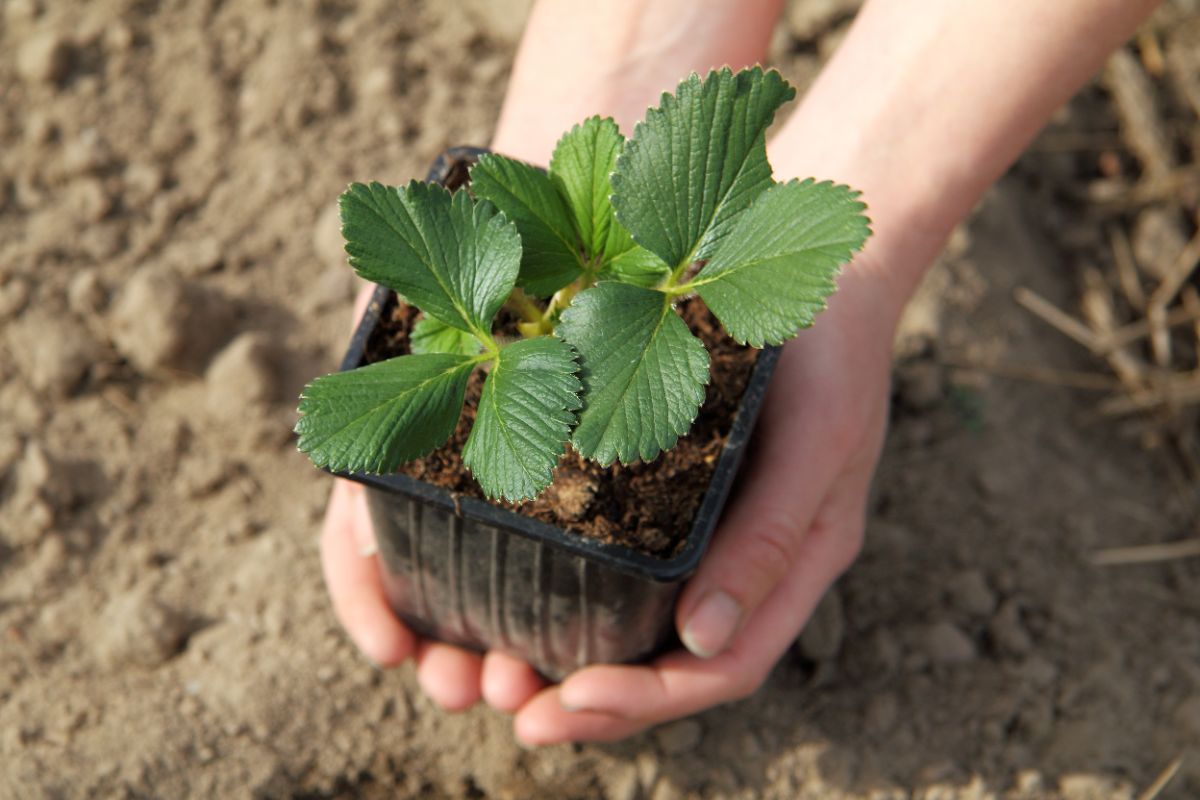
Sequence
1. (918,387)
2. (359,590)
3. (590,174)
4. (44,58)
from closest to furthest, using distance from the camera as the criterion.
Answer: (590,174) < (359,590) < (918,387) < (44,58)

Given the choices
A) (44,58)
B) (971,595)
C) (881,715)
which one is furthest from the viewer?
(44,58)

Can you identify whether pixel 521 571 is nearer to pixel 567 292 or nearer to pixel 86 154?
pixel 567 292

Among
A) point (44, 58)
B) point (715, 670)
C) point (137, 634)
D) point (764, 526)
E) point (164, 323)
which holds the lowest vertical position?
point (715, 670)

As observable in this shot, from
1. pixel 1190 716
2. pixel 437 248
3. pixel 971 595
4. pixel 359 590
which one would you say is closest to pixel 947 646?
pixel 971 595

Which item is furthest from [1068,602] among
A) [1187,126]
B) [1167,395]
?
[1187,126]

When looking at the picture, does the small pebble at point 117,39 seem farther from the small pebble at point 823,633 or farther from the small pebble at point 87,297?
the small pebble at point 823,633

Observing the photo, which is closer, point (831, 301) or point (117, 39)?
A: point (831, 301)

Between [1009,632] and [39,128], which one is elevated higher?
[39,128]

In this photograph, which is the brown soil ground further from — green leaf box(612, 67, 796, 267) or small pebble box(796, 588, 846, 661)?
green leaf box(612, 67, 796, 267)
